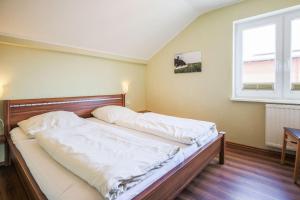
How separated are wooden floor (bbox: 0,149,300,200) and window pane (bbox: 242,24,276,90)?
1.23 m

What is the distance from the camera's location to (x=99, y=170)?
3.54 ft

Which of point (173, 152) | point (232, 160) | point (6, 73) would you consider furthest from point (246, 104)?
point (6, 73)

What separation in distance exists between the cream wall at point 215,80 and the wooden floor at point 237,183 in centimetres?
65

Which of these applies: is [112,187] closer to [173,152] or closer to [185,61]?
[173,152]

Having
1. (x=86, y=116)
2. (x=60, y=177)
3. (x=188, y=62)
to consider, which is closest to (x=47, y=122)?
(x=86, y=116)

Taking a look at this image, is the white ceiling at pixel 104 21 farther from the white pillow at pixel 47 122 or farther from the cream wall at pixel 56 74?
the white pillow at pixel 47 122

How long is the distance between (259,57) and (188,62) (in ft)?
4.02

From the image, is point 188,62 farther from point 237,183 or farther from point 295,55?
point 237,183

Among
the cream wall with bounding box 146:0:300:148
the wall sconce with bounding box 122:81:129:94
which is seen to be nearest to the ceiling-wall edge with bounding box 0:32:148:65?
the wall sconce with bounding box 122:81:129:94

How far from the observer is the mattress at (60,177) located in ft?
3.32

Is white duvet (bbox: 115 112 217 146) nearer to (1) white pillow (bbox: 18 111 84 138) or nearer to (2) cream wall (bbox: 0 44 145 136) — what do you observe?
(1) white pillow (bbox: 18 111 84 138)

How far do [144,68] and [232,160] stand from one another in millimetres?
2810

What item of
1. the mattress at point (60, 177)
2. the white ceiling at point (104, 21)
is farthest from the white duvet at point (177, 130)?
the white ceiling at point (104, 21)

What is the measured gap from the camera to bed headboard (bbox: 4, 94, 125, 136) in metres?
2.24
